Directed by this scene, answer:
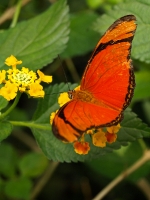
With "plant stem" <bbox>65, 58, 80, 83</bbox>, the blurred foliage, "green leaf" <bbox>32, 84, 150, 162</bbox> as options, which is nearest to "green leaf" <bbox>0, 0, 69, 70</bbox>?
the blurred foliage

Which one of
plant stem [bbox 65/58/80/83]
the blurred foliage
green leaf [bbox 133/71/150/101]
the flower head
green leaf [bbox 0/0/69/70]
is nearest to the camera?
the flower head

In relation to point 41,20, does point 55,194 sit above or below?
below

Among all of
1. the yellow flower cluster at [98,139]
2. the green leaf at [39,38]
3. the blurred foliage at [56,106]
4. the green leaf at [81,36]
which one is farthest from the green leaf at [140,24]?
the green leaf at [81,36]

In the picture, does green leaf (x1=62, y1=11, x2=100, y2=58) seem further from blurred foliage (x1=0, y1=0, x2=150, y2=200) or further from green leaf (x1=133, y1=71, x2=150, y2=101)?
green leaf (x1=133, y1=71, x2=150, y2=101)

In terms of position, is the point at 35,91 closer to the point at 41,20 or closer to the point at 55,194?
the point at 41,20

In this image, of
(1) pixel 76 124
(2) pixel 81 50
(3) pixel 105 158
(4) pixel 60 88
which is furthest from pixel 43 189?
(1) pixel 76 124

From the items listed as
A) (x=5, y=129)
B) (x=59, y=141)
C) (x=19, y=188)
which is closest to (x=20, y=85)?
(x=5, y=129)

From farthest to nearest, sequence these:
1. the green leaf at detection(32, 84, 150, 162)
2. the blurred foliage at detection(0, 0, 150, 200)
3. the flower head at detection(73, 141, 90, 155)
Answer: the blurred foliage at detection(0, 0, 150, 200) → the green leaf at detection(32, 84, 150, 162) → the flower head at detection(73, 141, 90, 155)

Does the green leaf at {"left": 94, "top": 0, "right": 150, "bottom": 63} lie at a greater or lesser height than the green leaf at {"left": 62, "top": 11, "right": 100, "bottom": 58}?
greater
